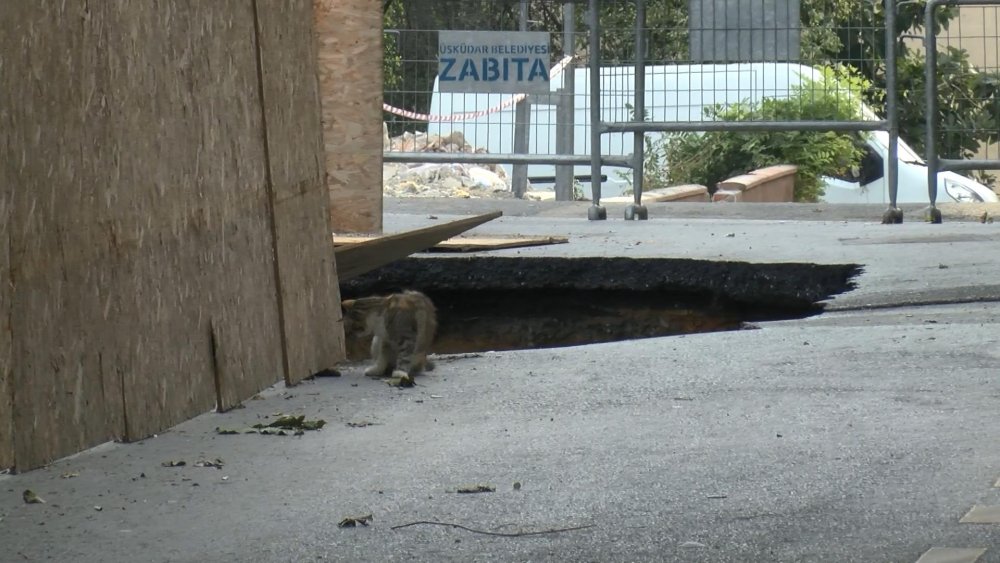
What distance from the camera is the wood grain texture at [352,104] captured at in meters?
8.52

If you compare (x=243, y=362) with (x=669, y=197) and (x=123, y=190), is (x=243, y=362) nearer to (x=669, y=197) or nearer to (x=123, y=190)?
(x=123, y=190)

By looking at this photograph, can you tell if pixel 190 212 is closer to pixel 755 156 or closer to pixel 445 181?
pixel 755 156

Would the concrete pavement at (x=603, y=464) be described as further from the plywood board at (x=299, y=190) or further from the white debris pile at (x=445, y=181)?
the white debris pile at (x=445, y=181)

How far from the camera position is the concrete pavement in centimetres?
320

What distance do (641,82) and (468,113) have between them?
155cm

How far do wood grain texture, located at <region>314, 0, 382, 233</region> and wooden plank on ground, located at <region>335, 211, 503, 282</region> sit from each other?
1582 millimetres

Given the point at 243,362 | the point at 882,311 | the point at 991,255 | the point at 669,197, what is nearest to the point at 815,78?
the point at 669,197

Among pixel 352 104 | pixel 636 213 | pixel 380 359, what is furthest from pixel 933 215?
pixel 380 359

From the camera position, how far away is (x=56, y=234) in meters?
4.00

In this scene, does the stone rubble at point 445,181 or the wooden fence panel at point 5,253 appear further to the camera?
the stone rubble at point 445,181

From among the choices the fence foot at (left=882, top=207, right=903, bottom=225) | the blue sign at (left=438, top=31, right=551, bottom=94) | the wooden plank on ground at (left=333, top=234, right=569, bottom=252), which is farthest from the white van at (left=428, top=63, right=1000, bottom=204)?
the wooden plank on ground at (left=333, top=234, right=569, bottom=252)

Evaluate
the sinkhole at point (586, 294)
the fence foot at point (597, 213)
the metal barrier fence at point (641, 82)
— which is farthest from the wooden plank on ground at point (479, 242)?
the metal barrier fence at point (641, 82)

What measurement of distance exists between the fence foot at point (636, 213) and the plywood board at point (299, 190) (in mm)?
5780

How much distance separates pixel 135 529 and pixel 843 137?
11951mm
